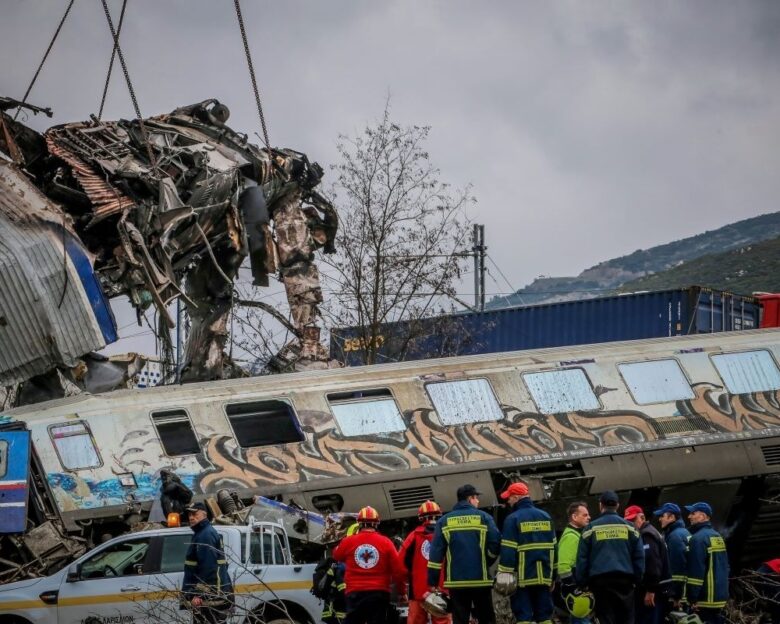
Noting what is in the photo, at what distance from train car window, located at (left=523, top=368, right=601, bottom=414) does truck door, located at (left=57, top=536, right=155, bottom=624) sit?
714cm

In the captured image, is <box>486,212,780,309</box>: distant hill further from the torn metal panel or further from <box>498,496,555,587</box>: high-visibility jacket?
<box>498,496,555,587</box>: high-visibility jacket

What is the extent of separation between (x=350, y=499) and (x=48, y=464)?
3984 mm

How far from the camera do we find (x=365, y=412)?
18078mm

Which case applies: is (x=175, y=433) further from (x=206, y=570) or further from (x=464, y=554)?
(x=464, y=554)

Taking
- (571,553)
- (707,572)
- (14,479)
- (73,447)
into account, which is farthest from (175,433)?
(707,572)

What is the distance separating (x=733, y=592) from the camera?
58.2 ft

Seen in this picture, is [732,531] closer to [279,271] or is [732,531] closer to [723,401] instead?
[723,401]

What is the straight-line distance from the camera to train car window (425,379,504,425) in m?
18.3

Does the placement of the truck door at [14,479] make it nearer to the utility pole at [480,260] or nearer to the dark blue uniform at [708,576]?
the dark blue uniform at [708,576]

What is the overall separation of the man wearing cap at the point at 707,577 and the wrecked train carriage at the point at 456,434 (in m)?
5.10

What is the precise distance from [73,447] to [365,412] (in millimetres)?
4044

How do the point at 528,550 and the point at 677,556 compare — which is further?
the point at 677,556

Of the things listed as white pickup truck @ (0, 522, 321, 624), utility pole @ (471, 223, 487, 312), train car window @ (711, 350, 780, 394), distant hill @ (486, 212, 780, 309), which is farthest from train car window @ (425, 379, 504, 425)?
distant hill @ (486, 212, 780, 309)

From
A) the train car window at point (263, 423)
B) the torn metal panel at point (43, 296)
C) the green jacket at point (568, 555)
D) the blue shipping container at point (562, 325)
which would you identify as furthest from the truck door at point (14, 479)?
the blue shipping container at point (562, 325)
